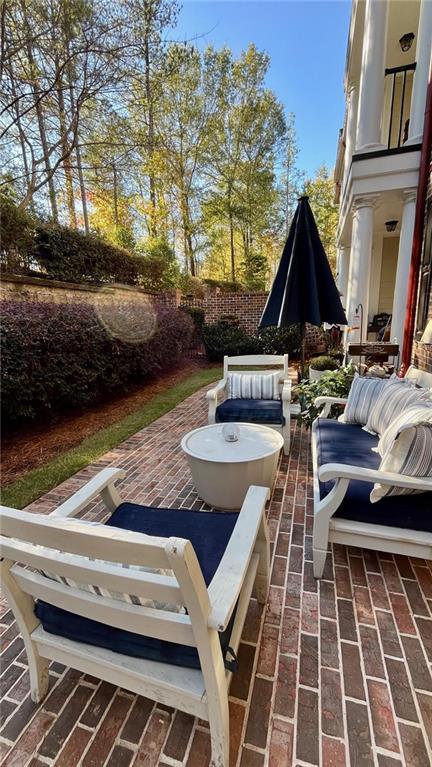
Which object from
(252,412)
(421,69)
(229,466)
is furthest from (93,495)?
(421,69)

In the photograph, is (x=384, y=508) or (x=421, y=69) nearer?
(x=384, y=508)

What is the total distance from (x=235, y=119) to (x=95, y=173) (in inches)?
238

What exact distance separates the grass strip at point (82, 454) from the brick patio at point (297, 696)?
4.15 ft

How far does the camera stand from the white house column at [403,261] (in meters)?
4.56

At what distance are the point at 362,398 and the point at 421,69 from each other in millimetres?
4596

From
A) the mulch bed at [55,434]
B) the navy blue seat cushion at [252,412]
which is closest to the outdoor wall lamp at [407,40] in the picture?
the navy blue seat cushion at [252,412]

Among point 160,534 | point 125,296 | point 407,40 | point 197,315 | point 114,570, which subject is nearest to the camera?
point 114,570

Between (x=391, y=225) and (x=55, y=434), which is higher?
(x=391, y=225)

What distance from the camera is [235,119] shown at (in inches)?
475

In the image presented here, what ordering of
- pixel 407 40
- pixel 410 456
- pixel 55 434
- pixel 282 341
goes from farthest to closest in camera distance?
pixel 282 341
pixel 407 40
pixel 55 434
pixel 410 456

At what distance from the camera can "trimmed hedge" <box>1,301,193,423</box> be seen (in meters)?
3.56

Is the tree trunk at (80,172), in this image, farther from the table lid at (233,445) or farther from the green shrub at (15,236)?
the table lid at (233,445)

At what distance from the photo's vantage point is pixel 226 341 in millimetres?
8758

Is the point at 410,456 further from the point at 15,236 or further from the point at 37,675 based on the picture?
the point at 15,236
